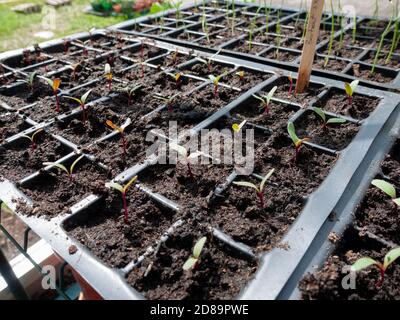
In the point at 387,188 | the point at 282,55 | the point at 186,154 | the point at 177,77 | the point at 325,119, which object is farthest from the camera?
the point at 282,55

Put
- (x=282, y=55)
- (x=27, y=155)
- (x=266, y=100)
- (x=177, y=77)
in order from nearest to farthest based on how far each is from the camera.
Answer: (x=27, y=155), (x=266, y=100), (x=177, y=77), (x=282, y=55)

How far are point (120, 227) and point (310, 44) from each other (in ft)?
3.57

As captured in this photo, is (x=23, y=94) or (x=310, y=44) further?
(x=23, y=94)

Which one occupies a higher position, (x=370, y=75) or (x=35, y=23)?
(x=370, y=75)

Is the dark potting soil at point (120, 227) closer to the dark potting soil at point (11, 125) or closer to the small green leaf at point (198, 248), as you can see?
the small green leaf at point (198, 248)

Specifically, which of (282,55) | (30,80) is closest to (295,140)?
(282,55)

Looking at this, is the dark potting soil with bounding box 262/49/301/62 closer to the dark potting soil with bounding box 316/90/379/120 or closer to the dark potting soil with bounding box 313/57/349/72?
the dark potting soil with bounding box 313/57/349/72

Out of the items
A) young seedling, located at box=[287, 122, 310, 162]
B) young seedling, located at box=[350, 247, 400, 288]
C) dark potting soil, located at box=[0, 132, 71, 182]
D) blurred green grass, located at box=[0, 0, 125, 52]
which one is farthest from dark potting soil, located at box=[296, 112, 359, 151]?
blurred green grass, located at box=[0, 0, 125, 52]

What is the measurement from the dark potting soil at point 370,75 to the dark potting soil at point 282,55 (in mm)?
359

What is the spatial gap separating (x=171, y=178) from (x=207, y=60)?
100 cm

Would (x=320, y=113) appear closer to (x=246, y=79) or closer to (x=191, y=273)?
(x=246, y=79)

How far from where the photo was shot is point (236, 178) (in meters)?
1.19

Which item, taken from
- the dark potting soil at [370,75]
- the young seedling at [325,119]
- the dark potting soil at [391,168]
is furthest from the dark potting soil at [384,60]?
the dark potting soil at [391,168]
